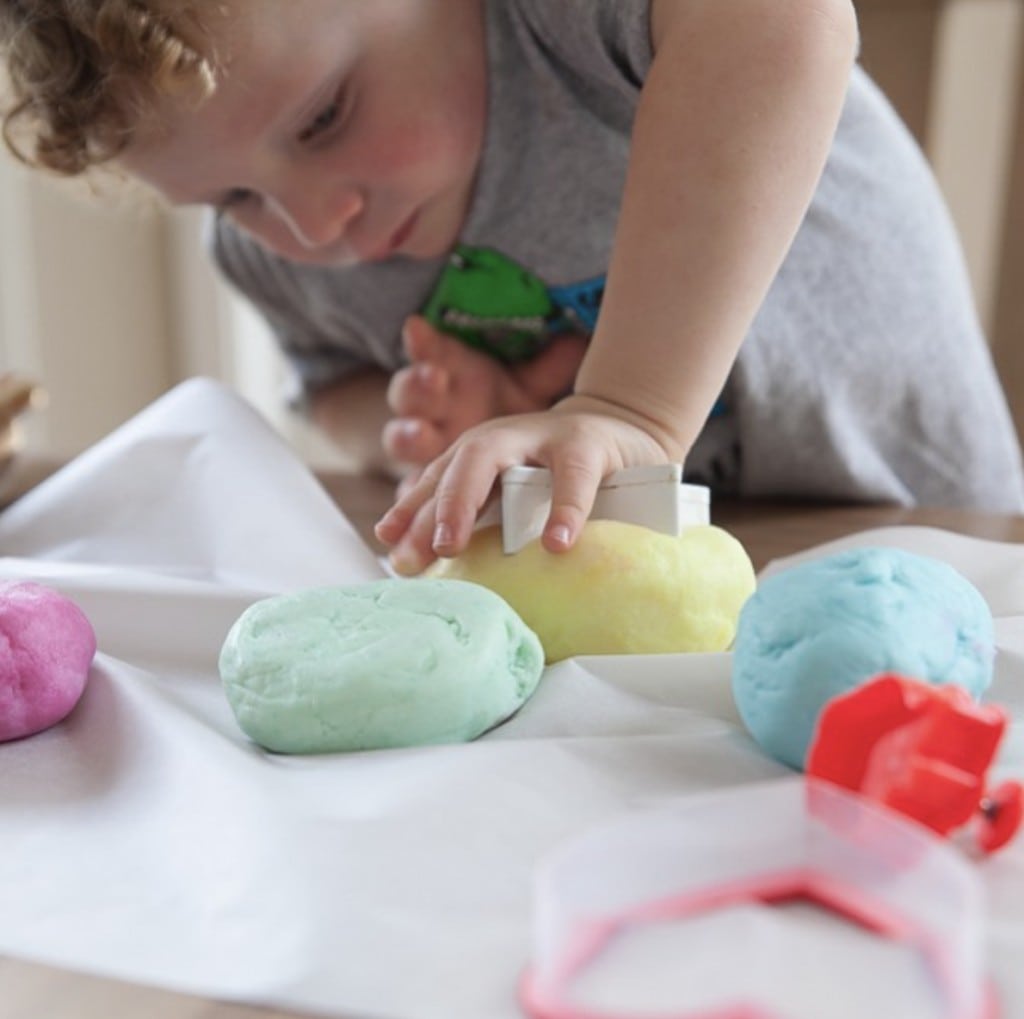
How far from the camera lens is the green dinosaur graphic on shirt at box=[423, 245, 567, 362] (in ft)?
2.97

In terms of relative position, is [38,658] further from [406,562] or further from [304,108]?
[304,108]

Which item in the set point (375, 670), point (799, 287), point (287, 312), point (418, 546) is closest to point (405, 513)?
point (418, 546)

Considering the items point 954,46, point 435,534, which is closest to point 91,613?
point 435,534

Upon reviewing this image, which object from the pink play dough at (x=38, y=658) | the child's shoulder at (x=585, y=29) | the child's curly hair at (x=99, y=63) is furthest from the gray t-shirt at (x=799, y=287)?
the pink play dough at (x=38, y=658)

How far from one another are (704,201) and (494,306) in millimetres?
357

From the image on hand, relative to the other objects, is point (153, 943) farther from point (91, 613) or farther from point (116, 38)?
A: point (116, 38)

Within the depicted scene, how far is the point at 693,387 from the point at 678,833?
1.13ft

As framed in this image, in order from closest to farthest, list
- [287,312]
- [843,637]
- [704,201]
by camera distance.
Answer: [843,637] → [704,201] → [287,312]

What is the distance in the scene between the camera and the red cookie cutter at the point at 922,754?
315 mm

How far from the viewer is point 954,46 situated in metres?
1.67

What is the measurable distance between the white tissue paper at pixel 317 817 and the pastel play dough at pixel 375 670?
1cm

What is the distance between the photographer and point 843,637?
0.37m

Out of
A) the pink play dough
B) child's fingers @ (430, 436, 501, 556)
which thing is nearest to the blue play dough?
child's fingers @ (430, 436, 501, 556)

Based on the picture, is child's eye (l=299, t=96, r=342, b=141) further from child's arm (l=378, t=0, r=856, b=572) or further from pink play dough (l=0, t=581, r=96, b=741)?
pink play dough (l=0, t=581, r=96, b=741)
